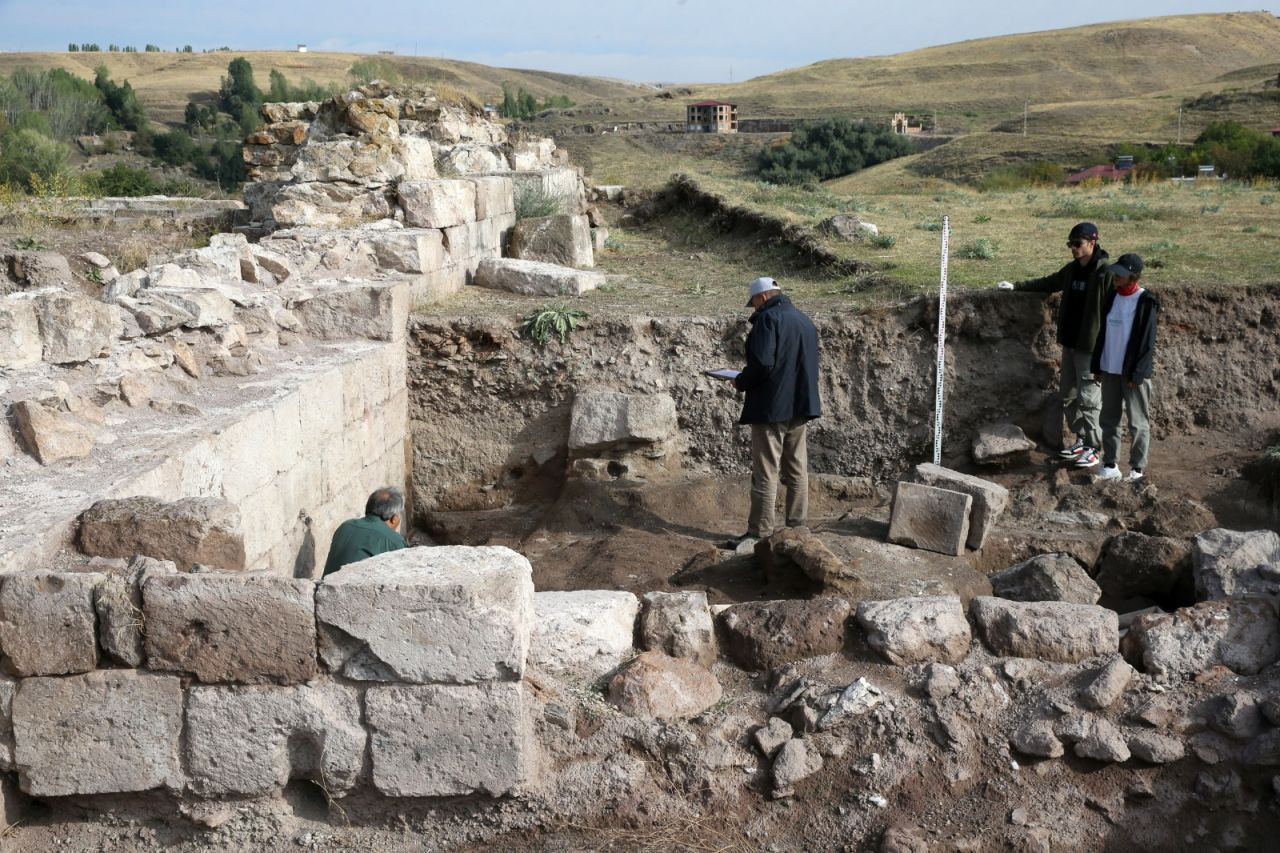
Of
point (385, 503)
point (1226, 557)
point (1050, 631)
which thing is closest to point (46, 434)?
point (385, 503)

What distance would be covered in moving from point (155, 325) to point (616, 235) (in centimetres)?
1002

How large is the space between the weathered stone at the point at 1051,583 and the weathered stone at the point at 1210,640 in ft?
4.12

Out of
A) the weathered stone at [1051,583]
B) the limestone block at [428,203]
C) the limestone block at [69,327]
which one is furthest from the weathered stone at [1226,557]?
the limestone block at [428,203]

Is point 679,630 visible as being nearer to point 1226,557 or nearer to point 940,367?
point 1226,557

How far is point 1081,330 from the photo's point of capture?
824 centimetres

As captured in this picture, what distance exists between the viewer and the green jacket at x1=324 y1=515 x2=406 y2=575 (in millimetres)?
5477

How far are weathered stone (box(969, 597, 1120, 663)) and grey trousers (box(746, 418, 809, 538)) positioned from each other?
309cm

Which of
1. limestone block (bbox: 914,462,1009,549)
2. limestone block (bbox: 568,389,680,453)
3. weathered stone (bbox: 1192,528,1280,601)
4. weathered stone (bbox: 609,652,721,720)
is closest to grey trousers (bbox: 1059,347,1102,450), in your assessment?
limestone block (bbox: 914,462,1009,549)

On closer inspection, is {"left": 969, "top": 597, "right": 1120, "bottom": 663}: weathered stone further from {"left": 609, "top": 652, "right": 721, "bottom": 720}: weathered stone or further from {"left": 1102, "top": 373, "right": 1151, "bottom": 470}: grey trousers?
{"left": 1102, "top": 373, "right": 1151, "bottom": 470}: grey trousers

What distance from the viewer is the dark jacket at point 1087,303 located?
A: 26.6 ft

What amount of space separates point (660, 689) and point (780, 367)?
11.3 feet

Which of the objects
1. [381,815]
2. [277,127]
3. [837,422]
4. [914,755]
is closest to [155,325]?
[381,815]

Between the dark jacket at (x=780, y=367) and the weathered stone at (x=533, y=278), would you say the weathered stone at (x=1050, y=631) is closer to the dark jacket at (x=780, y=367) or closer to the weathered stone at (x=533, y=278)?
the dark jacket at (x=780, y=367)

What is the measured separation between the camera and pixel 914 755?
4223 mm
